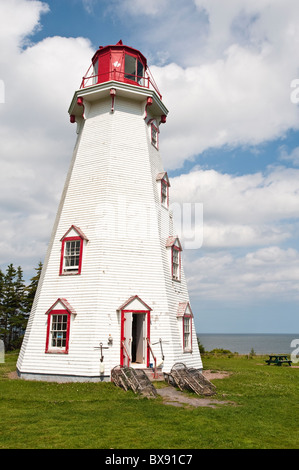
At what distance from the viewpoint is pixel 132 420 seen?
31.2ft

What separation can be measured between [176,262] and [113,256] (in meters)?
4.13

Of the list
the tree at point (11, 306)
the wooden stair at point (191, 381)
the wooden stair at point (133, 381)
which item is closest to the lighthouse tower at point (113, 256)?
the wooden stair at point (133, 381)

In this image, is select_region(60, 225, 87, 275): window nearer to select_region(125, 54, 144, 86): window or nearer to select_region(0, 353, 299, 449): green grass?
select_region(0, 353, 299, 449): green grass

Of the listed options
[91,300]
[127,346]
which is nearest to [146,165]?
[91,300]

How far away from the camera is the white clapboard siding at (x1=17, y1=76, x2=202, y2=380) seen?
15570 millimetres

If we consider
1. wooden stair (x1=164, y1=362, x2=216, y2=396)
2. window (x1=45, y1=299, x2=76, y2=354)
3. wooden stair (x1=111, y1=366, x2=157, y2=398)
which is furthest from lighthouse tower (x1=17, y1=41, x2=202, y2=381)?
wooden stair (x1=164, y1=362, x2=216, y2=396)

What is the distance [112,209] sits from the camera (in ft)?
57.5

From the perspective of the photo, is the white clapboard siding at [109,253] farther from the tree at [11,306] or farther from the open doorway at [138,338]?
the tree at [11,306]

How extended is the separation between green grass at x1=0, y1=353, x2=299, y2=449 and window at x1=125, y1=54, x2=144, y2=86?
663 inches

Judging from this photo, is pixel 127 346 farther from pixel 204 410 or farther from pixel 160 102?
pixel 160 102

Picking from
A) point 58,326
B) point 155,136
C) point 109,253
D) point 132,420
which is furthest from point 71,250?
point 132,420

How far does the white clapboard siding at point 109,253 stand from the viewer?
1557 centimetres

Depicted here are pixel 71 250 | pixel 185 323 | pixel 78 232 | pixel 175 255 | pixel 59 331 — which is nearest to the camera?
pixel 59 331

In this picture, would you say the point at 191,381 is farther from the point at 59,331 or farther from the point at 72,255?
the point at 72,255
